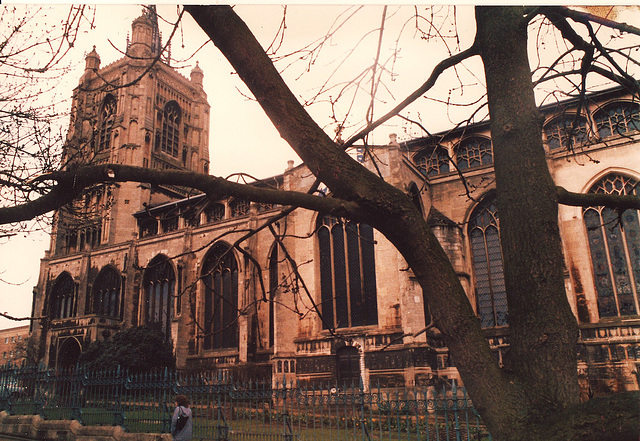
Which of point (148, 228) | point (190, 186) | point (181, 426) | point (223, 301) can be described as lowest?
point (181, 426)

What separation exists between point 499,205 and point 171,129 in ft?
145

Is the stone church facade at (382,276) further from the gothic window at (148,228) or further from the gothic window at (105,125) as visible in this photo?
the gothic window at (148,228)

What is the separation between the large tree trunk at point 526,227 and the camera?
3.12 metres

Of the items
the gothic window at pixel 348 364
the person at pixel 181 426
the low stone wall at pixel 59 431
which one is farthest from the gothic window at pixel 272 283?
the person at pixel 181 426

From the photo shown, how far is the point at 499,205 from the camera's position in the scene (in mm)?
3648

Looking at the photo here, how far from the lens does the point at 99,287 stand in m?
33.6

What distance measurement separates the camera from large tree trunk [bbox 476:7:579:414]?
10.2 feet

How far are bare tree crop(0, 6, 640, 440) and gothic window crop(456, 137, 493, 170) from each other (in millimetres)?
20300

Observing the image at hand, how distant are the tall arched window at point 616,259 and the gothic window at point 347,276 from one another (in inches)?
322

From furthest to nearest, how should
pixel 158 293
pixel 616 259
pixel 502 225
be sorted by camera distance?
pixel 158 293, pixel 616 259, pixel 502 225

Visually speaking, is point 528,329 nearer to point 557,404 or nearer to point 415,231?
point 557,404

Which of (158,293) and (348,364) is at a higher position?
(158,293)

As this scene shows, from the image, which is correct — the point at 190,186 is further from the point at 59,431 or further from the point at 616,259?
the point at 616,259

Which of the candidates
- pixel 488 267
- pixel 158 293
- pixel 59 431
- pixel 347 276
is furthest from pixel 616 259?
pixel 158 293
